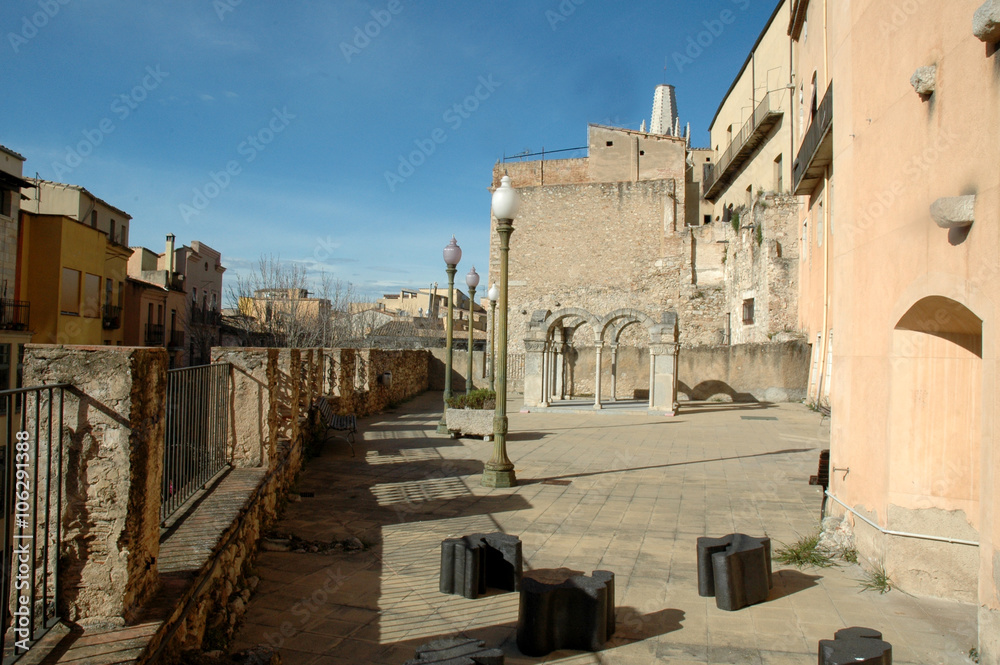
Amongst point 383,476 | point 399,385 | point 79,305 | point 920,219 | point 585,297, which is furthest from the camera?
point 585,297

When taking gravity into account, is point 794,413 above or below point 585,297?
below

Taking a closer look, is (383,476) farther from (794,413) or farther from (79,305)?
(79,305)

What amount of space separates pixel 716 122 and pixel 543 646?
39936 millimetres

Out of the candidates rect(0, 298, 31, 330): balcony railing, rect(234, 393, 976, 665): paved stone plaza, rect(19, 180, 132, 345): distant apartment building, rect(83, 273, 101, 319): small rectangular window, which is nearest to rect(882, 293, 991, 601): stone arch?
rect(234, 393, 976, 665): paved stone plaza

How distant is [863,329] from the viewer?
611 cm

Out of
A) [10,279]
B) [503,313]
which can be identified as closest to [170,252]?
[10,279]

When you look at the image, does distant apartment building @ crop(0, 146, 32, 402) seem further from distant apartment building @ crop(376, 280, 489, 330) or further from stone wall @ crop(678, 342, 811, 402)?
→ distant apartment building @ crop(376, 280, 489, 330)

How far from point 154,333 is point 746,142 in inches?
1203

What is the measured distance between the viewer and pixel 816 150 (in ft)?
57.1

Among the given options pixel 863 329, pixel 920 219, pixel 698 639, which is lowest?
pixel 698 639

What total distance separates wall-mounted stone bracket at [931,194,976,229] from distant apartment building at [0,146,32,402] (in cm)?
2440

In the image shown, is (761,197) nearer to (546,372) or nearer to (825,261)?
(825,261)

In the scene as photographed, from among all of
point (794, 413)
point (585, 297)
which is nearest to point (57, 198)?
point (585, 297)

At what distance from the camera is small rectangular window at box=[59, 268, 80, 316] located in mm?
25578
